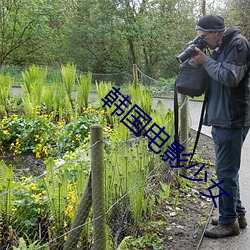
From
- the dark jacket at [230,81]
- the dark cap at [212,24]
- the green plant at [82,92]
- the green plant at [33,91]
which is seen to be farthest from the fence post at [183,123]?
the green plant at [82,92]

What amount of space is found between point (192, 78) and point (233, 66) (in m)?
0.41

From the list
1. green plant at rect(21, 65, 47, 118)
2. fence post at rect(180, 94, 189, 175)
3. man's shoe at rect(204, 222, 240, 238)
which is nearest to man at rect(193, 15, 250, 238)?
man's shoe at rect(204, 222, 240, 238)

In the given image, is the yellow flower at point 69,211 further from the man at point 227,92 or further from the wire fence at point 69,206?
the man at point 227,92

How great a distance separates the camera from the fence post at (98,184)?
2.36m

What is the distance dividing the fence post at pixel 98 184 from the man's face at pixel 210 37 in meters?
1.27

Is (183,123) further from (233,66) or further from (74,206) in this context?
(74,206)

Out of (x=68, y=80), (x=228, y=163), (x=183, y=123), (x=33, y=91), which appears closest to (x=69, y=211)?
(x=228, y=163)

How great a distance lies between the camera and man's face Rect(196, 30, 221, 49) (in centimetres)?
303

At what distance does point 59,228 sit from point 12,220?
41cm

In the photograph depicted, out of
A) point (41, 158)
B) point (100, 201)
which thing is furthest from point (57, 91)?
point (100, 201)

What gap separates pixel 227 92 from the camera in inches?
117

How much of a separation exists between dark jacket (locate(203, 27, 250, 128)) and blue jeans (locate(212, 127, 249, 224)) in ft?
0.30

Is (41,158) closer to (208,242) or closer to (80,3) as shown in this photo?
(208,242)

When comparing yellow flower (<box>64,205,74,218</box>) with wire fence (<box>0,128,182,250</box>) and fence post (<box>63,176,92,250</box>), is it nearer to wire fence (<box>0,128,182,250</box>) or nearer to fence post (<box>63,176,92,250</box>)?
wire fence (<box>0,128,182,250</box>)
